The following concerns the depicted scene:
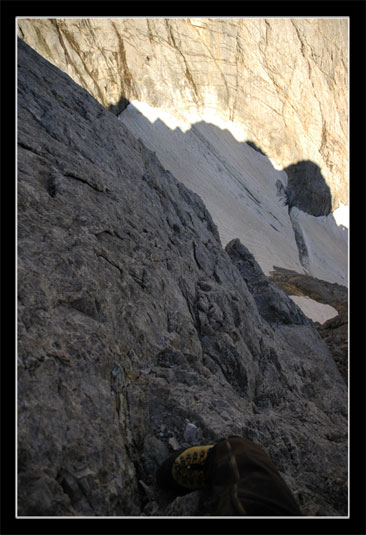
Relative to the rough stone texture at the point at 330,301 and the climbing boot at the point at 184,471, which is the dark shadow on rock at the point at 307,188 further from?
the climbing boot at the point at 184,471

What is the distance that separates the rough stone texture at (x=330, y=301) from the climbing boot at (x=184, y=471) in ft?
20.4

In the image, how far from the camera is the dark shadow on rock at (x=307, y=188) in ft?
105

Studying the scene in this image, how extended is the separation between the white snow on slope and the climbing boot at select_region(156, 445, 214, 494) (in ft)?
48.3

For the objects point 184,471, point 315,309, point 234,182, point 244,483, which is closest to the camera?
point 244,483

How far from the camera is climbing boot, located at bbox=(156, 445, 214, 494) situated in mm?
2771

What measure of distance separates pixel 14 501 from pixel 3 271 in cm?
163

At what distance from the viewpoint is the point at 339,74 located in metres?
35.5

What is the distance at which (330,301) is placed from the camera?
43.7 feet

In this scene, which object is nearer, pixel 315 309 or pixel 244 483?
pixel 244 483

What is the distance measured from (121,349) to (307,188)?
32.3 m

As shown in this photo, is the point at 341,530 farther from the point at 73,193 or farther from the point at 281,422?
the point at 73,193

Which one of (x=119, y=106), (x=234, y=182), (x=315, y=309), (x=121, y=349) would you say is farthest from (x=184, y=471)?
(x=234, y=182)

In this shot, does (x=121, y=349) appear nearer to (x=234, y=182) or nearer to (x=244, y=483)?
(x=244, y=483)

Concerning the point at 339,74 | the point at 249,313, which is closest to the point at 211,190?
the point at 249,313
